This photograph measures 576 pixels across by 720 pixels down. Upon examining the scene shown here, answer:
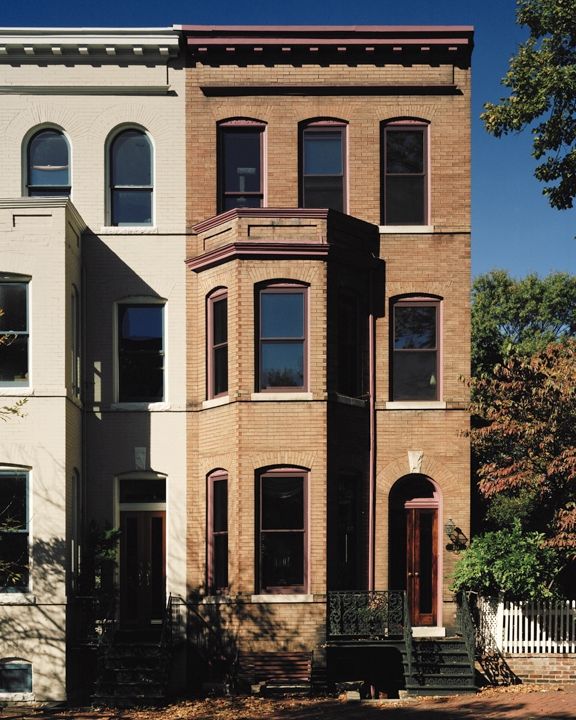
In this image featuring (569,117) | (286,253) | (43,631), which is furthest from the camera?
(569,117)

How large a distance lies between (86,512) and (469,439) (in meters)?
8.10

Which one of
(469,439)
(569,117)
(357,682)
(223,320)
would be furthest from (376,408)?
(569,117)

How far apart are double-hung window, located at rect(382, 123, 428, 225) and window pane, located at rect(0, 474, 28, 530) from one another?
9.33 m

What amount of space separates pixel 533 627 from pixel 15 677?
9.89 meters

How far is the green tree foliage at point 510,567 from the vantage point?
22.5m

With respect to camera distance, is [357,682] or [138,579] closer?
[357,682]

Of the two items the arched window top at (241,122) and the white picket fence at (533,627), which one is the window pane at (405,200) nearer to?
the arched window top at (241,122)

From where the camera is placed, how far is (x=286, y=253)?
2369 cm

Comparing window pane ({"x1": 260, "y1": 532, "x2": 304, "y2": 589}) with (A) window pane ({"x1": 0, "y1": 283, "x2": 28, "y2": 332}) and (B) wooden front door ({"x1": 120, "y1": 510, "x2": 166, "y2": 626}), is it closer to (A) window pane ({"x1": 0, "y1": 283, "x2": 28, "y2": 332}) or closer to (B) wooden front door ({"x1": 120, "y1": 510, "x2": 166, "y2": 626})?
(B) wooden front door ({"x1": 120, "y1": 510, "x2": 166, "y2": 626})

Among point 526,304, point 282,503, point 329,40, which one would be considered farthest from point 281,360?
point 526,304

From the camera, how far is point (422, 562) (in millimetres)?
24781

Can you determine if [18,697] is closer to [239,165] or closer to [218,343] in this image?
[218,343]

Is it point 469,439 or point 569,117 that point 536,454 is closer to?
point 469,439

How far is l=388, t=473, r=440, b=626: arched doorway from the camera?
24641 millimetres
